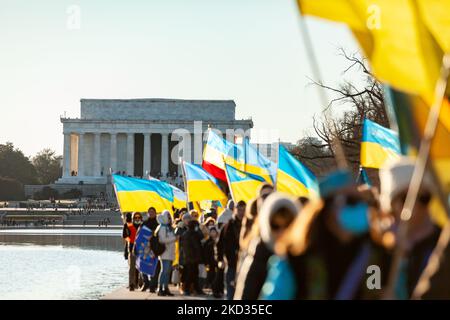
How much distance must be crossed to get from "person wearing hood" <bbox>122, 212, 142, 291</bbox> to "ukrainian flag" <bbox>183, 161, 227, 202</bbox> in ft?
5.42

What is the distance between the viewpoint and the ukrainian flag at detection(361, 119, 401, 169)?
1374cm

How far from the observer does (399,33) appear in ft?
18.9

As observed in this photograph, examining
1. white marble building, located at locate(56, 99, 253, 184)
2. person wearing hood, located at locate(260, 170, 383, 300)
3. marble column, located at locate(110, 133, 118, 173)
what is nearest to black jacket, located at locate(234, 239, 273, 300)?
person wearing hood, located at locate(260, 170, 383, 300)

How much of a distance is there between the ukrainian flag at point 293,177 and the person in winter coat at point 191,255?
4004 mm

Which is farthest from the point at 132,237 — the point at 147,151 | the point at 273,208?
the point at 147,151

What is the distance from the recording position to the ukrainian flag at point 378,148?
13.7m

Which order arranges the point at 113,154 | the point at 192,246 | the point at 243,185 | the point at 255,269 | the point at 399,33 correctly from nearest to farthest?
the point at 399,33 → the point at 255,269 → the point at 243,185 → the point at 192,246 → the point at 113,154

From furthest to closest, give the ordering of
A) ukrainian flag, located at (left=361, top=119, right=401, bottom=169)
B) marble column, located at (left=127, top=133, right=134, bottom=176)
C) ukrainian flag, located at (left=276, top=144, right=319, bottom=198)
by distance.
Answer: marble column, located at (left=127, top=133, right=134, bottom=176) < ukrainian flag, located at (left=361, top=119, right=401, bottom=169) < ukrainian flag, located at (left=276, top=144, right=319, bottom=198)

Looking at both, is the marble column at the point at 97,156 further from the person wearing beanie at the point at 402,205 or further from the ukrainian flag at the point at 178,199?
the person wearing beanie at the point at 402,205

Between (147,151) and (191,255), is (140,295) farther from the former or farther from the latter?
(147,151)

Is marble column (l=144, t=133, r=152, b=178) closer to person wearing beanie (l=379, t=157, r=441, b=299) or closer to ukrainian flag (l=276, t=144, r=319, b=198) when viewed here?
ukrainian flag (l=276, t=144, r=319, b=198)

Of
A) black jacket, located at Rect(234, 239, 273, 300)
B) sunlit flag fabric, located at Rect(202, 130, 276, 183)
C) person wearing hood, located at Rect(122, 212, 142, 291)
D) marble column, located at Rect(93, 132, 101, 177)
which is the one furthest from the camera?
marble column, located at Rect(93, 132, 101, 177)

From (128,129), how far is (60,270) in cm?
9849

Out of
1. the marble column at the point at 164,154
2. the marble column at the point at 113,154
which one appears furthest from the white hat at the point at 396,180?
the marble column at the point at 164,154
